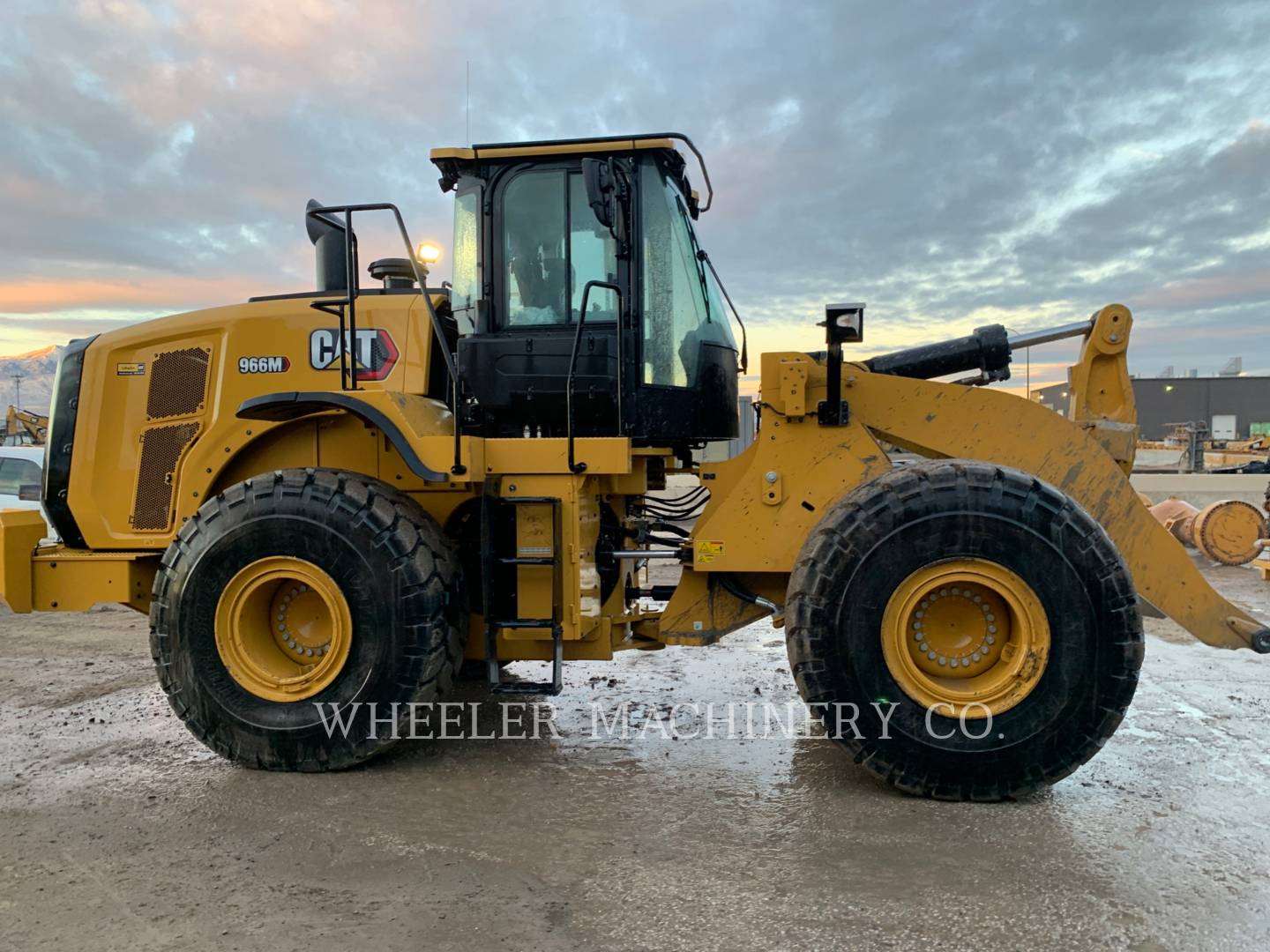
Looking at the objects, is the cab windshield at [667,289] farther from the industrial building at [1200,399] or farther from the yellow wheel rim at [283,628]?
the industrial building at [1200,399]

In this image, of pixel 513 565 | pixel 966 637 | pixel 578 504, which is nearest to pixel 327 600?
pixel 513 565

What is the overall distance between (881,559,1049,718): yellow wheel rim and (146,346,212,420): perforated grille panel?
3716 millimetres

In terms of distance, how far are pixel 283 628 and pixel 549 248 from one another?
2265 millimetres

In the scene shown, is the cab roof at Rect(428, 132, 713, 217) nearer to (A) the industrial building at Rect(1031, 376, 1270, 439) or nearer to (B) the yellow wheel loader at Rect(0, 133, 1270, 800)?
(B) the yellow wheel loader at Rect(0, 133, 1270, 800)

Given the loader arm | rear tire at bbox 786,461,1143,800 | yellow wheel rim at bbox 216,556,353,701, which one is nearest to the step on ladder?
yellow wheel rim at bbox 216,556,353,701

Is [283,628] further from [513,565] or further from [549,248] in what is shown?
[549,248]

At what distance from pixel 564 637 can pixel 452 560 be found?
2.10ft

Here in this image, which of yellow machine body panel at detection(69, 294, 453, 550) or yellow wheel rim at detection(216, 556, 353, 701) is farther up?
yellow machine body panel at detection(69, 294, 453, 550)

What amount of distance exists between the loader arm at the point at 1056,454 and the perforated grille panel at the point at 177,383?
342cm

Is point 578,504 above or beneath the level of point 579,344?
beneath

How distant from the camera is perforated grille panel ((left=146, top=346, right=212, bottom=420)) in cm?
449

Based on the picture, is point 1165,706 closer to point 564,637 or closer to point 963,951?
point 963,951

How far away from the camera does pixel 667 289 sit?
4.16 meters

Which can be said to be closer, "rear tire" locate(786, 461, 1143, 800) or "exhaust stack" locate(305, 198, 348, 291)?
"rear tire" locate(786, 461, 1143, 800)
